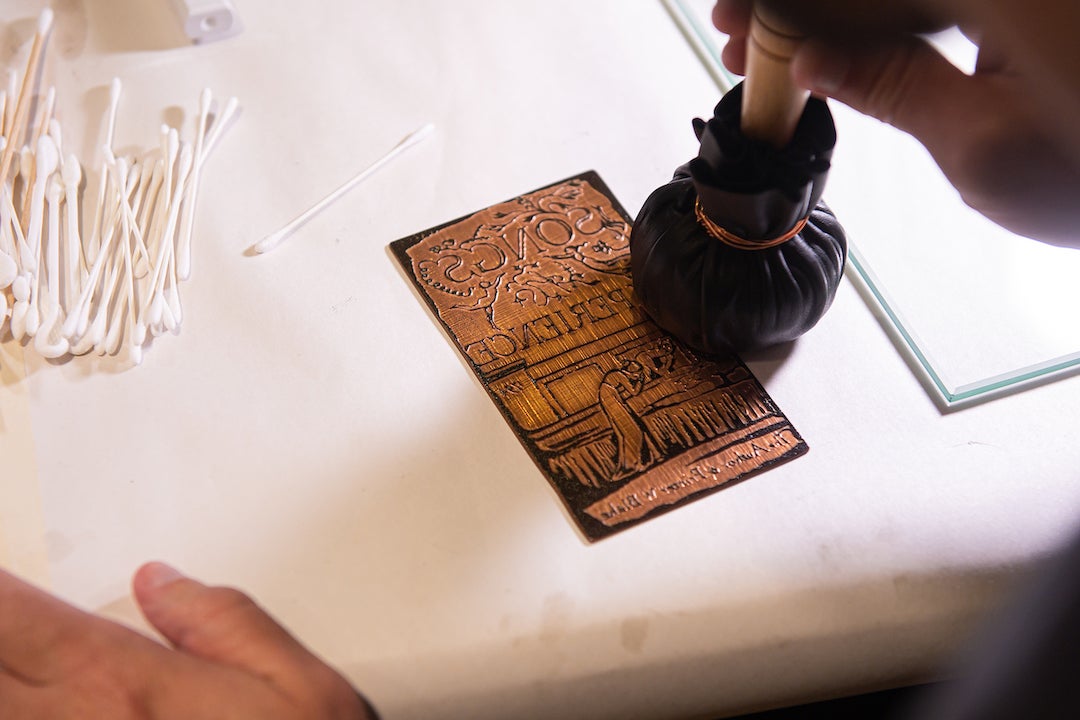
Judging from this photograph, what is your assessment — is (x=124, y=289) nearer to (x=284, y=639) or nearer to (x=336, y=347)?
(x=336, y=347)

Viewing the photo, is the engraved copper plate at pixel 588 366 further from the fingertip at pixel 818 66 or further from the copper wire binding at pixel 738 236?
the fingertip at pixel 818 66

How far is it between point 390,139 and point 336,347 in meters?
0.21

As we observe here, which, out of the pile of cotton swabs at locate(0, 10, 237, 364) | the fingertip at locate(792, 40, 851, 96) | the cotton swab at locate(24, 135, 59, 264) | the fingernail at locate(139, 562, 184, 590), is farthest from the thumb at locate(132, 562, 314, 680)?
the fingertip at locate(792, 40, 851, 96)

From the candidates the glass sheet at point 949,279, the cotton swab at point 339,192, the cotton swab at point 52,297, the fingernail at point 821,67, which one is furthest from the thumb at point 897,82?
the cotton swab at point 52,297

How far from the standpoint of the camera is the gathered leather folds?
49 centimetres

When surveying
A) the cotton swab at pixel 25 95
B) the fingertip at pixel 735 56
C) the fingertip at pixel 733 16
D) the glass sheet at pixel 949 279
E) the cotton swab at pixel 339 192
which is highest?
the cotton swab at pixel 25 95

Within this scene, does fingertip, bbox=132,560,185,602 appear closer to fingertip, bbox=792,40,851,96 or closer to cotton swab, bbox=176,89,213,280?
cotton swab, bbox=176,89,213,280

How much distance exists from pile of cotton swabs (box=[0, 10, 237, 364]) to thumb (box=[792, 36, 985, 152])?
45cm

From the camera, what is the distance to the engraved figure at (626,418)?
570mm

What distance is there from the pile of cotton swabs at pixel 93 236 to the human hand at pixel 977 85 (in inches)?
16.7

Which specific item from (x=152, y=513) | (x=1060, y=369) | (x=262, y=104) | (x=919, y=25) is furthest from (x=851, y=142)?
(x=152, y=513)

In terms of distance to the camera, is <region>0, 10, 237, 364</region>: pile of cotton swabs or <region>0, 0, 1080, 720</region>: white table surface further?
<region>0, 10, 237, 364</region>: pile of cotton swabs

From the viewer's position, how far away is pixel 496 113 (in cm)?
78

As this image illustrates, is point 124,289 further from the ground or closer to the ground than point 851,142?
further from the ground
